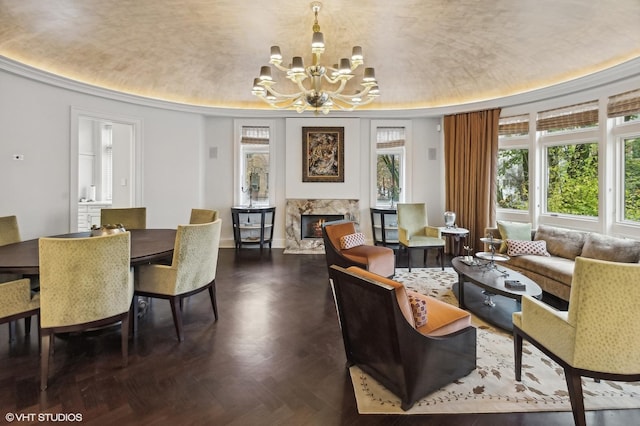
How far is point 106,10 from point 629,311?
4.65 meters

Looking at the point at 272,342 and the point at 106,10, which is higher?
the point at 106,10

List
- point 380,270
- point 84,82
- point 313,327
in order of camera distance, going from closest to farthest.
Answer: point 313,327 → point 380,270 → point 84,82

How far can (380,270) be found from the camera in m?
4.02

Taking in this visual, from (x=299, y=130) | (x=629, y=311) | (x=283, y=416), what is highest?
(x=299, y=130)

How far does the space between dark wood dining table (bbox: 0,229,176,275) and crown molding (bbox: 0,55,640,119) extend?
2369mm

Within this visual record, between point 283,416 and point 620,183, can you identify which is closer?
point 283,416

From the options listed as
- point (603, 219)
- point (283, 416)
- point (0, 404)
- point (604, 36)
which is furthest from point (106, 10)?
point (603, 219)

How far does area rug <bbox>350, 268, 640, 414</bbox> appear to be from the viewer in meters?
1.87

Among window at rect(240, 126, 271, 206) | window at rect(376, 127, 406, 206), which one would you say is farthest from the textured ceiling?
window at rect(240, 126, 271, 206)

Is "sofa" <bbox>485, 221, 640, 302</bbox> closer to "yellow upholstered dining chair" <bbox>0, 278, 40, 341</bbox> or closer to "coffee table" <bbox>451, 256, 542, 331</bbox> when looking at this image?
"coffee table" <bbox>451, 256, 542, 331</bbox>

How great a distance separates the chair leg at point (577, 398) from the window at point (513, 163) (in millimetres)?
Result: 4264

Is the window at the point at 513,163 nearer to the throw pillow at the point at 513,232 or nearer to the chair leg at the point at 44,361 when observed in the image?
the throw pillow at the point at 513,232

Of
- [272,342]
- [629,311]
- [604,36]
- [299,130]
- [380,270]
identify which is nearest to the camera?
[629,311]

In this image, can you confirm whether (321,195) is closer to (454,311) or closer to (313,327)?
(313,327)
